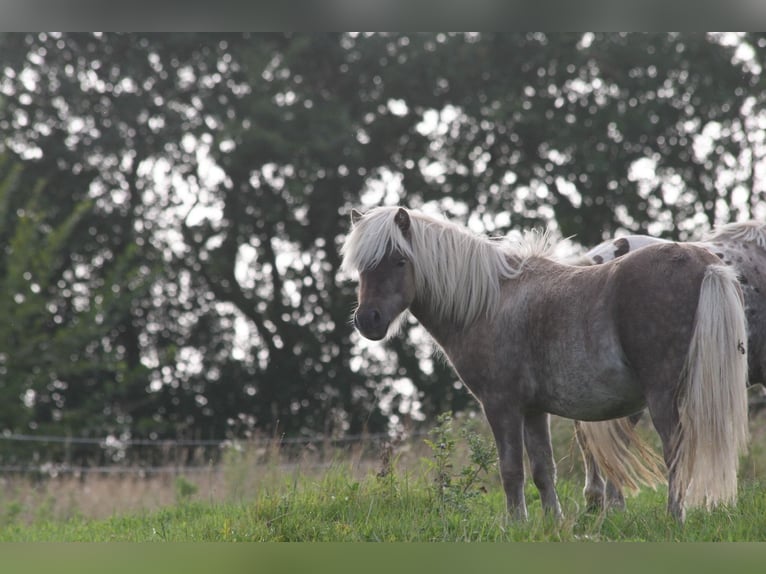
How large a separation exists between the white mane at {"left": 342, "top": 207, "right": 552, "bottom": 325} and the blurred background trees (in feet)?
42.9

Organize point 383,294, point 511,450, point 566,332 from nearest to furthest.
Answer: point 566,332, point 511,450, point 383,294

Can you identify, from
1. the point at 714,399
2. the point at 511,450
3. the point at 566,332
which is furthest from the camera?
the point at 511,450

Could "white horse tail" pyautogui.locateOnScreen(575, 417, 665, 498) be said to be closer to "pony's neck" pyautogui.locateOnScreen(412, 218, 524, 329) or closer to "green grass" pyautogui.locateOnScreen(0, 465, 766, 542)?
"green grass" pyautogui.locateOnScreen(0, 465, 766, 542)

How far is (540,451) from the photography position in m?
5.26

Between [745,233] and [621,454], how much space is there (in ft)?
5.52

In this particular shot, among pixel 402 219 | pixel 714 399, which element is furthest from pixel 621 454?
pixel 402 219

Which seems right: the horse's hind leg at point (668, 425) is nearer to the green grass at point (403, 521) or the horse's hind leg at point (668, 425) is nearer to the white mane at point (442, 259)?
the green grass at point (403, 521)

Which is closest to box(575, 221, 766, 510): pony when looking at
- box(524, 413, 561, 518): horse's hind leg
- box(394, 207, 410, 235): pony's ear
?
box(524, 413, 561, 518): horse's hind leg

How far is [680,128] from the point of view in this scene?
62.5 ft

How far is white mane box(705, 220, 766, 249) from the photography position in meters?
5.51

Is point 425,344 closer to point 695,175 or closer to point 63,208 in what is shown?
point 695,175

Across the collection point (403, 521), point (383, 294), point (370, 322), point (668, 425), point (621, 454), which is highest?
point (383, 294)

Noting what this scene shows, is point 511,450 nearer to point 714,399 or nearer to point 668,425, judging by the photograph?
point 668,425
